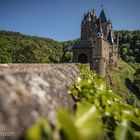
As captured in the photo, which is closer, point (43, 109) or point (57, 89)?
point (43, 109)

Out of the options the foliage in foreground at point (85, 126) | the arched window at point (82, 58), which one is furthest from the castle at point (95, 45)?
the foliage in foreground at point (85, 126)

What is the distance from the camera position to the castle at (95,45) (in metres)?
→ 55.9

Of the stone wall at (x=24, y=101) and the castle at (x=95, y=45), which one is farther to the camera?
the castle at (x=95, y=45)

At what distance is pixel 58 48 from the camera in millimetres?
116312

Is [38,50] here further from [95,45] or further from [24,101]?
[24,101]

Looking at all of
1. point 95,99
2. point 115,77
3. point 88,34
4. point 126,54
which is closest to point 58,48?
point 126,54

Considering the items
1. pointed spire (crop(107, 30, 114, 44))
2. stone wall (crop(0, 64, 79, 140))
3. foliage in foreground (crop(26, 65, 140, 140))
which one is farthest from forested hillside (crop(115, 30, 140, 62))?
stone wall (crop(0, 64, 79, 140))

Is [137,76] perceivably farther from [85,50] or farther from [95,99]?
[95,99]

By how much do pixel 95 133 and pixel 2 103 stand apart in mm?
483

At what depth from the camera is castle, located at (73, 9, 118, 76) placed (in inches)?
2202

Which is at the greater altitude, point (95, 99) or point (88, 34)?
point (88, 34)

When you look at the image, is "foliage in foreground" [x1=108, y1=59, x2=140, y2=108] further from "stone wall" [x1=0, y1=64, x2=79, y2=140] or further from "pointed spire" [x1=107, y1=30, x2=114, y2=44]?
"stone wall" [x1=0, y1=64, x2=79, y2=140]

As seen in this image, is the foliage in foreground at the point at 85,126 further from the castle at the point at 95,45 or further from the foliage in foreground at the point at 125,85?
the foliage in foreground at the point at 125,85

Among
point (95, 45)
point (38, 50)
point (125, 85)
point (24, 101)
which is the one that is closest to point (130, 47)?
point (38, 50)
